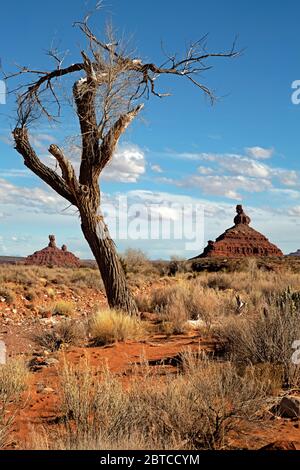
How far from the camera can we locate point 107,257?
12.2 meters

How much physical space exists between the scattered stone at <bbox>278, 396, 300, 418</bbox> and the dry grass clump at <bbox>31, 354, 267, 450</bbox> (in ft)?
1.01

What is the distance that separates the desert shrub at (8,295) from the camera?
18.3 m

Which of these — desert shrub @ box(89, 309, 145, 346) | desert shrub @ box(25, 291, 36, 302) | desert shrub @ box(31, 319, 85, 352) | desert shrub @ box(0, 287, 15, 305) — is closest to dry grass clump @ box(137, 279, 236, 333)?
Result: desert shrub @ box(89, 309, 145, 346)

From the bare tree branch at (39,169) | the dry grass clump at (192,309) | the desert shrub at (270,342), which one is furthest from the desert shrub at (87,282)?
the desert shrub at (270,342)

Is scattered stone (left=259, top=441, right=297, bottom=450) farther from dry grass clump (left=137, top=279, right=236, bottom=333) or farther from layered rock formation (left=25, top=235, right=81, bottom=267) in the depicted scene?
layered rock formation (left=25, top=235, right=81, bottom=267)

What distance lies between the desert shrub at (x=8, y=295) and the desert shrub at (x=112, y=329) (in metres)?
8.01

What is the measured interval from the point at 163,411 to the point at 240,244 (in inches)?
3079

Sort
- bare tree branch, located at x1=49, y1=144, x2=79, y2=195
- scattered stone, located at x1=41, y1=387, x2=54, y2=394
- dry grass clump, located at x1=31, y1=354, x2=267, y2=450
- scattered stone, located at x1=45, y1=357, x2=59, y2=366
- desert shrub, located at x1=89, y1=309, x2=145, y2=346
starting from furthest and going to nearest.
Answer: bare tree branch, located at x1=49, y1=144, x2=79, y2=195
desert shrub, located at x1=89, y1=309, x2=145, y2=346
scattered stone, located at x1=45, y1=357, x2=59, y2=366
scattered stone, located at x1=41, y1=387, x2=54, y2=394
dry grass clump, located at x1=31, y1=354, x2=267, y2=450

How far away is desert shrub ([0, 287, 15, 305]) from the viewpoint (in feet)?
60.0

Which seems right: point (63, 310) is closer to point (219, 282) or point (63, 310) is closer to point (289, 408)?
point (219, 282)

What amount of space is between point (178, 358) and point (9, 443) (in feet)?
12.8

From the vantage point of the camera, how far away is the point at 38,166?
1200cm

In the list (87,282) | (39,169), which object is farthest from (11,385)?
(87,282)

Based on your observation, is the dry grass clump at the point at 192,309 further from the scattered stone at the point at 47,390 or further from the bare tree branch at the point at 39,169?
the scattered stone at the point at 47,390
